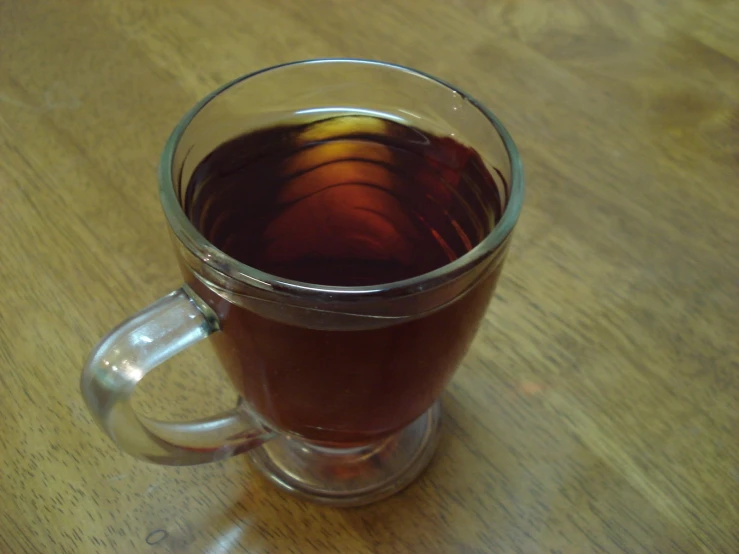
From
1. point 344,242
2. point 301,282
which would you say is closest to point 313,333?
point 301,282

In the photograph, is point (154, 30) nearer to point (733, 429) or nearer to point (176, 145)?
point (176, 145)

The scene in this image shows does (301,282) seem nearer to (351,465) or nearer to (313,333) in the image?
(313,333)

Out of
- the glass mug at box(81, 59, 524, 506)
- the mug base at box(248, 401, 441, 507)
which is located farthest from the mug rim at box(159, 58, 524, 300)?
the mug base at box(248, 401, 441, 507)

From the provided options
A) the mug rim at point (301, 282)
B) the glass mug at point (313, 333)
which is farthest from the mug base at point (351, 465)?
the mug rim at point (301, 282)

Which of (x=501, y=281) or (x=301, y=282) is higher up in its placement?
(x=301, y=282)

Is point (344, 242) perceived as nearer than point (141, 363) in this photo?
No

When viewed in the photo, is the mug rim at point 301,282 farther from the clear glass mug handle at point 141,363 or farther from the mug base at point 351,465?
the mug base at point 351,465

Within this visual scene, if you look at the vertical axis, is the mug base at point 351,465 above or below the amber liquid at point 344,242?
below
